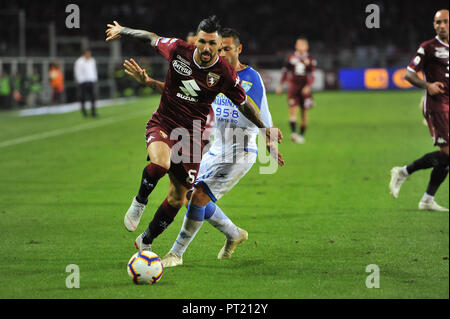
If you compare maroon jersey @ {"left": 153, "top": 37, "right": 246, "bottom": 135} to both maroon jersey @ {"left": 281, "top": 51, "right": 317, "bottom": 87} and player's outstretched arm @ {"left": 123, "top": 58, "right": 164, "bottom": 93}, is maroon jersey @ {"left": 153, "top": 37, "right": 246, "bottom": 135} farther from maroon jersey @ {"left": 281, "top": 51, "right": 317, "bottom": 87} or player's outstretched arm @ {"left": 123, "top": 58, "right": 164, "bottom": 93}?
maroon jersey @ {"left": 281, "top": 51, "right": 317, "bottom": 87}

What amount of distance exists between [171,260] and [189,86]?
1580 mm

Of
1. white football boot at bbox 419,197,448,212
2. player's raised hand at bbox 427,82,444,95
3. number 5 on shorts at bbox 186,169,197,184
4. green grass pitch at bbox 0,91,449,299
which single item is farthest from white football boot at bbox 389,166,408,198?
number 5 on shorts at bbox 186,169,197,184

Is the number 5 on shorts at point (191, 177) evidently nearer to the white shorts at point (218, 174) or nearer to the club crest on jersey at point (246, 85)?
the white shorts at point (218, 174)

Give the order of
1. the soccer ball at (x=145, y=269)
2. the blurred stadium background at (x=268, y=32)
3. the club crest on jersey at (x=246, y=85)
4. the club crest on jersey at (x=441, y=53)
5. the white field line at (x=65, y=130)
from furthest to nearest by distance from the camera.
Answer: the blurred stadium background at (x=268, y=32) < the white field line at (x=65, y=130) < the club crest on jersey at (x=441, y=53) < the club crest on jersey at (x=246, y=85) < the soccer ball at (x=145, y=269)

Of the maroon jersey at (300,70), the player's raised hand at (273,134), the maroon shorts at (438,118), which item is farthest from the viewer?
the maroon jersey at (300,70)

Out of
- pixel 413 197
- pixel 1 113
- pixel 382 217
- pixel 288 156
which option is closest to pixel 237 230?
pixel 382 217

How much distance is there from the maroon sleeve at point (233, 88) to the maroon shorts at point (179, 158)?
0.58m

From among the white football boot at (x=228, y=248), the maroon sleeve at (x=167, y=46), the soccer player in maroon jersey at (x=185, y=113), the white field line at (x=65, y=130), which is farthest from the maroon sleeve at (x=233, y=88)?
the white field line at (x=65, y=130)

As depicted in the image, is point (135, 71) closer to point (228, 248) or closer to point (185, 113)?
point (185, 113)

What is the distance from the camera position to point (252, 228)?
8453 millimetres

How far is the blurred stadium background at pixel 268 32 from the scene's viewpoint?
4212cm

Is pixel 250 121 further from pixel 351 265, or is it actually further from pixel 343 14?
pixel 343 14

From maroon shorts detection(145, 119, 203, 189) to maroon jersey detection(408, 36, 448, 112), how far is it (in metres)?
3.78

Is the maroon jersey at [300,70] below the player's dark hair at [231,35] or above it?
below
